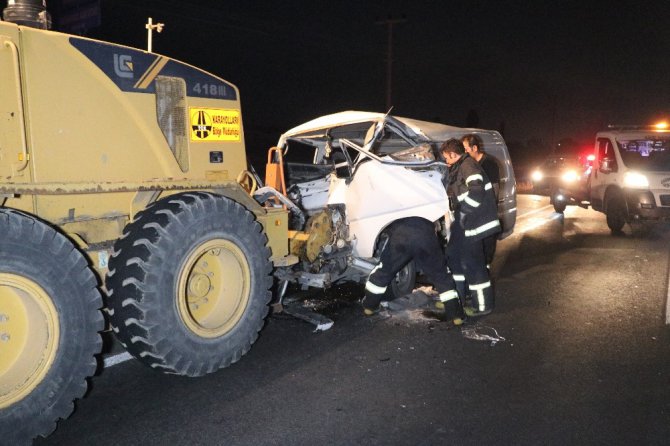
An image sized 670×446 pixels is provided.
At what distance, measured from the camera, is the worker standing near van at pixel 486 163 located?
6375mm

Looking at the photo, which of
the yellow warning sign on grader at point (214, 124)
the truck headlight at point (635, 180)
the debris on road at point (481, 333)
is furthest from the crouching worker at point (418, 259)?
the truck headlight at point (635, 180)

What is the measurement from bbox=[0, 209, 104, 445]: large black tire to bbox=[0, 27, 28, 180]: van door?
0.49 m

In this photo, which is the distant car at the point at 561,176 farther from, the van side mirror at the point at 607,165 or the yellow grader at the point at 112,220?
the yellow grader at the point at 112,220

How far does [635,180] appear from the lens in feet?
37.1

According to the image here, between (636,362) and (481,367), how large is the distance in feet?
4.46

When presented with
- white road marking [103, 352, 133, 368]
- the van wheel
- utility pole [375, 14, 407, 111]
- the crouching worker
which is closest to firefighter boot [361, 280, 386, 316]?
the crouching worker

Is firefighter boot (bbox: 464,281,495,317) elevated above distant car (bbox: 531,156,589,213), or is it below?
below

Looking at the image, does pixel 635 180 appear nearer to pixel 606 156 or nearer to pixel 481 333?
pixel 606 156

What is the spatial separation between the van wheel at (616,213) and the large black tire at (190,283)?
9.40 metres

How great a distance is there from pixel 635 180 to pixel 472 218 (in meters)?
7.27

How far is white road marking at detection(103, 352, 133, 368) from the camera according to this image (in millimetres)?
4551

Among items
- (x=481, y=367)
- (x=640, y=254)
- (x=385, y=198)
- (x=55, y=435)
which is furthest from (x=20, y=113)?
(x=640, y=254)

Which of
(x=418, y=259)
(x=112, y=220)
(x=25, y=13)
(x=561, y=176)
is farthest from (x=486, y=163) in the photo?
(x=561, y=176)

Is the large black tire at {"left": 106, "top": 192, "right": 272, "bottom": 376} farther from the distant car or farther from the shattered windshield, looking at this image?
the distant car
